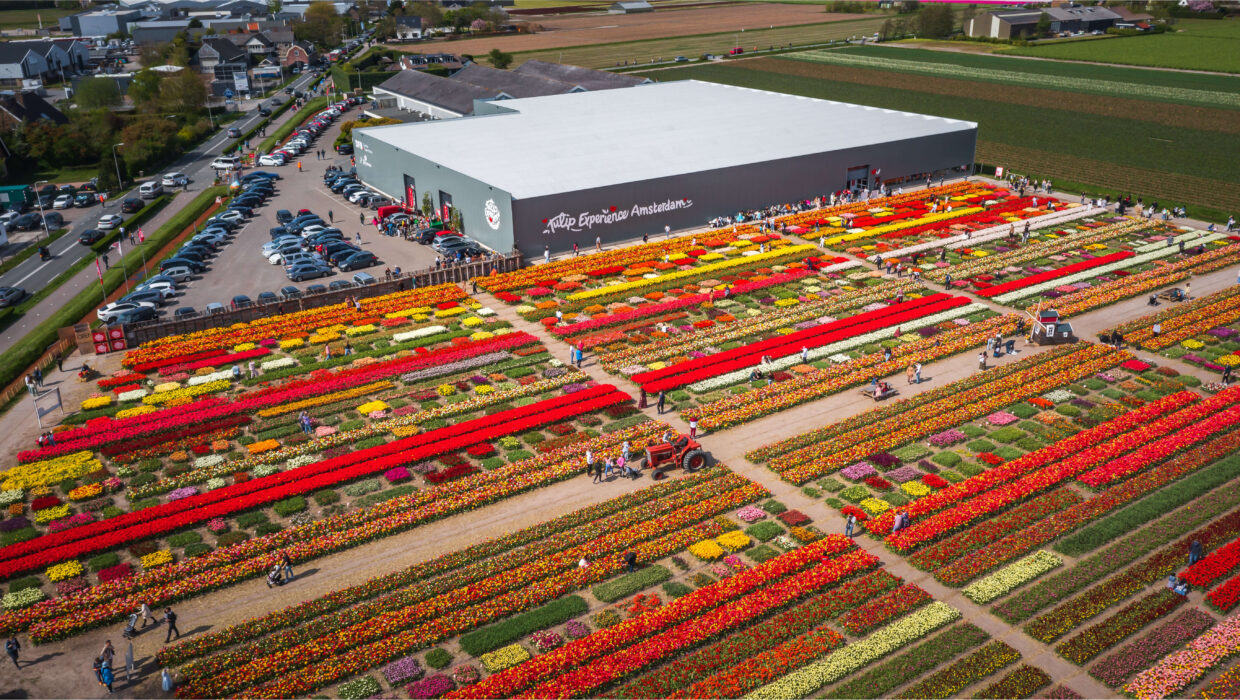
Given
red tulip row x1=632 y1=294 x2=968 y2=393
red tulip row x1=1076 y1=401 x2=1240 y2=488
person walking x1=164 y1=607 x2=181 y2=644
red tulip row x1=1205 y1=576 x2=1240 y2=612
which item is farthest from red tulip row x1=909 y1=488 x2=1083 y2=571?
person walking x1=164 y1=607 x2=181 y2=644

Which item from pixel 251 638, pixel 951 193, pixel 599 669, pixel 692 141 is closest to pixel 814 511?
pixel 599 669

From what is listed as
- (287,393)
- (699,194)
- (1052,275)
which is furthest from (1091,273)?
(287,393)

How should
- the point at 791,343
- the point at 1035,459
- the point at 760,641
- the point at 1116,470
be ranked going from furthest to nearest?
1. the point at 791,343
2. the point at 1035,459
3. the point at 1116,470
4. the point at 760,641

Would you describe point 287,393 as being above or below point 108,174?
below

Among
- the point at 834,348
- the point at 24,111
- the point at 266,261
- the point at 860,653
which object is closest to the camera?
the point at 860,653

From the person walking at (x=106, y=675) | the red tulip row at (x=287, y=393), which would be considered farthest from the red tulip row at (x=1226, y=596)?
Result: the person walking at (x=106, y=675)

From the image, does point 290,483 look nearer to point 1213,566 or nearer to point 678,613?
point 678,613

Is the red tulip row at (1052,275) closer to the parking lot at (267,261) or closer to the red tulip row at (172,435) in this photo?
the parking lot at (267,261)
